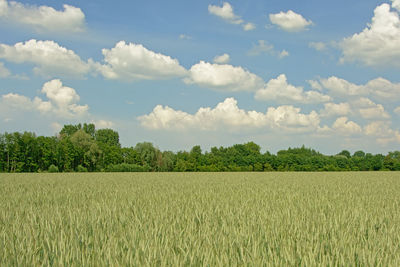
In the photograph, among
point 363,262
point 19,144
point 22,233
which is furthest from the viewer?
point 19,144

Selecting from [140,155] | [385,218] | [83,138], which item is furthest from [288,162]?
[385,218]

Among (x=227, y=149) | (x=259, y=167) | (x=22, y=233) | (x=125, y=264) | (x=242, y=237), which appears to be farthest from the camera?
(x=227, y=149)

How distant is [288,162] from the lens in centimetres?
6406

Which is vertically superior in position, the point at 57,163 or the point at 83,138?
the point at 83,138

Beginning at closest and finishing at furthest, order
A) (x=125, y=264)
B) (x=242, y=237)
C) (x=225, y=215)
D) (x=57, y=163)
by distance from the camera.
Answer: (x=125, y=264) → (x=242, y=237) → (x=225, y=215) → (x=57, y=163)

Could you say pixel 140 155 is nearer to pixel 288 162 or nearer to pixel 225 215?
pixel 288 162

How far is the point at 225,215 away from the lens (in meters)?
4.99

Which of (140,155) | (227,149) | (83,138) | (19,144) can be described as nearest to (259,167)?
(227,149)

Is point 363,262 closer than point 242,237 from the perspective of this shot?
Yes

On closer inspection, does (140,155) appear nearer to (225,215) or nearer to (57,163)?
(57,163)

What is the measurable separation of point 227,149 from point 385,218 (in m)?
68.8

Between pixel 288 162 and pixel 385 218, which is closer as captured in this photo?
pixel 385 218

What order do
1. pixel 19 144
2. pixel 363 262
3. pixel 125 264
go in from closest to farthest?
pixel 125 264, pixel 363 262, pixel 19 144

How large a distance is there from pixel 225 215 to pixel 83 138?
208 feet
